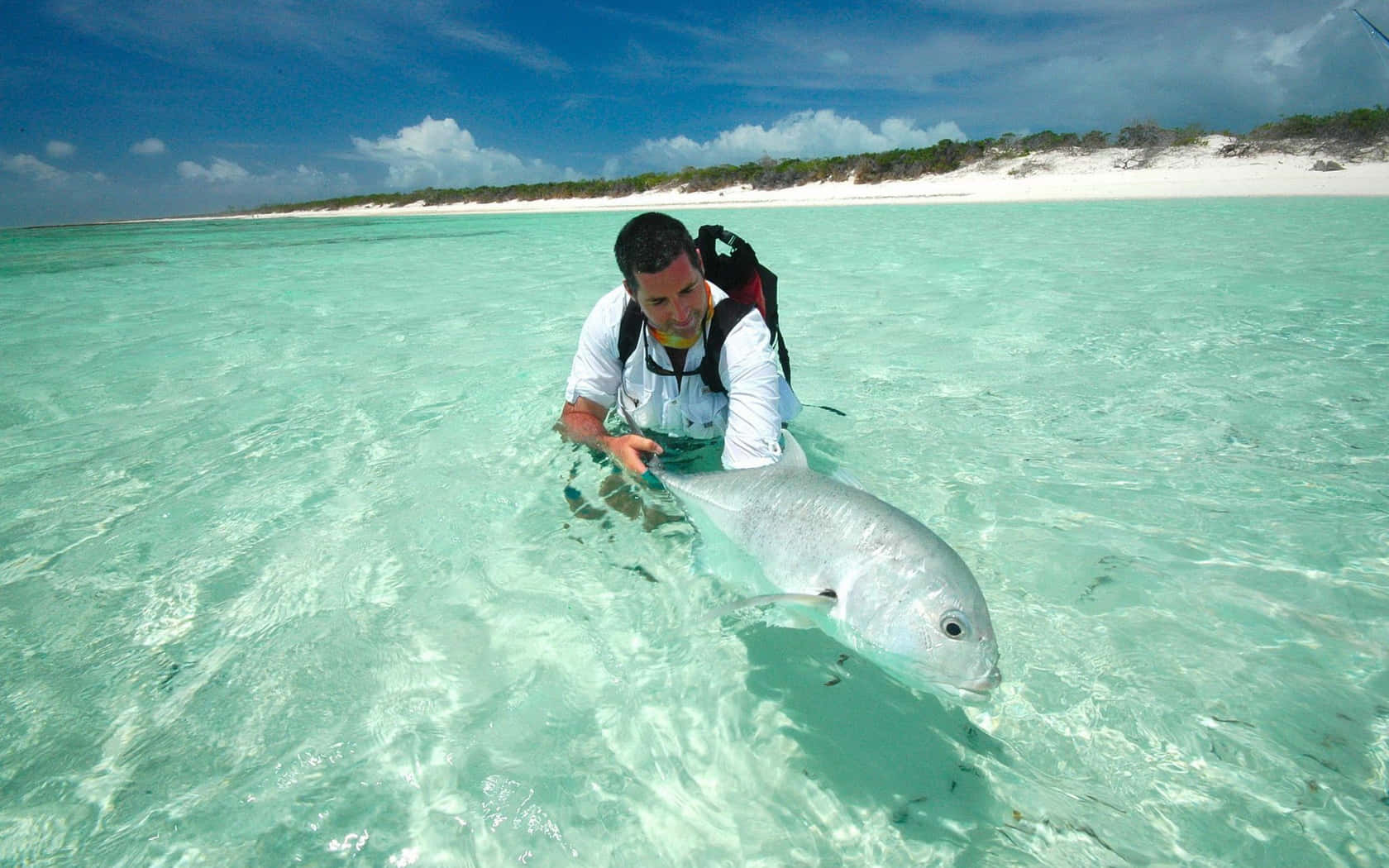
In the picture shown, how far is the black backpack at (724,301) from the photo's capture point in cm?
300

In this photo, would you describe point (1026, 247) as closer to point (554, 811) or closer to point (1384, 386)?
point (1384, 386)

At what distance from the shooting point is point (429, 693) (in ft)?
7.20

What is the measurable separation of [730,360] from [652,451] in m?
0.56

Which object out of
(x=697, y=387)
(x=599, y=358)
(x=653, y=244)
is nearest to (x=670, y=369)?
(x=697, y=387)

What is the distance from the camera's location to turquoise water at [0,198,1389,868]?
5.72 ft

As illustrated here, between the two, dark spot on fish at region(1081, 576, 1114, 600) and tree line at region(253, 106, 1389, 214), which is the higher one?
tree line at region(253, 106, 1389, 214)

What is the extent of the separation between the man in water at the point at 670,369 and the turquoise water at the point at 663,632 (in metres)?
0.47

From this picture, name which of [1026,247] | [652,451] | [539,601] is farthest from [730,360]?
[1026,247]

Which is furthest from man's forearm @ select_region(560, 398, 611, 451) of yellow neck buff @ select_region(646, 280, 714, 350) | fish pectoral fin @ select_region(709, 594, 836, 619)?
fish pectoral fin @ select_region(709, 594, 836, 619)

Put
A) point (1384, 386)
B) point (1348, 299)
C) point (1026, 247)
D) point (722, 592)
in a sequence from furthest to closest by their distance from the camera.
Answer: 1. point (1026, 247)
2. point (1348, 299)
3. point (1384, 386)
4. point (722, 592)

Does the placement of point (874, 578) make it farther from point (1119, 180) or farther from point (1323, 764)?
point (1119, 180)

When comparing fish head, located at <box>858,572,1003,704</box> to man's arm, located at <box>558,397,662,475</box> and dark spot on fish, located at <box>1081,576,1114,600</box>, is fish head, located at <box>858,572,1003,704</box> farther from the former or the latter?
man's arm, located at <box>558,397,662,475</box>

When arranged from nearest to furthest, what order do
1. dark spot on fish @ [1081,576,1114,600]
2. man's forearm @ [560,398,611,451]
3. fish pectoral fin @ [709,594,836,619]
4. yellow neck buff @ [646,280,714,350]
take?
fish pectoral fin @ [709,594,836,619] < dark spot on fish @ [1081,576,1114,600] < yellow neck buff @ [646,280,714,350] < man's forearm @ [560,398,611,451]

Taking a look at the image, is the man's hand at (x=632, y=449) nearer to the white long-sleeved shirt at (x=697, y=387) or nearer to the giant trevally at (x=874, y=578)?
the white long-sleeved shirt at (x=697, y=387)
